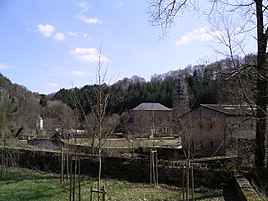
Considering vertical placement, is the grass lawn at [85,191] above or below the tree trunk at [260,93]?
below

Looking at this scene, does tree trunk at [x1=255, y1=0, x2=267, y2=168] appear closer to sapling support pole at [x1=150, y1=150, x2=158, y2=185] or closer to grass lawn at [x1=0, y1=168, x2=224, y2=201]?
grass lawn at [x1=0, y1=168, x2=224, y2=201]

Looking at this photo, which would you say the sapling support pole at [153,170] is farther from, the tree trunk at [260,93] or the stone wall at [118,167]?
the tree trunk at [260,93]

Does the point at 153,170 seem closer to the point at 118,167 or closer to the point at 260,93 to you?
the point at 118,167

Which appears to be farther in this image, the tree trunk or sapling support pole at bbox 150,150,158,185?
sapling support pole at bbox 150,150,158,185

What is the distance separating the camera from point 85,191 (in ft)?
45.2

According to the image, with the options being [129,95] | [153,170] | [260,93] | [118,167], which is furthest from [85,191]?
[129,95]

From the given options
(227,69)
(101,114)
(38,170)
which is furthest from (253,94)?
(38,170)

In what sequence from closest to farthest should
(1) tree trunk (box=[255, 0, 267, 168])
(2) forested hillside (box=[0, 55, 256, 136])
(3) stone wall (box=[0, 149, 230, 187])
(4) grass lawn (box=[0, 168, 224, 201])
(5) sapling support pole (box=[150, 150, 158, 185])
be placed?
(4) grass lawn (box=[0, 168, 224, 201]), (1) tree trunk (box=[255, 0, 267, 168]), (2) forested hillside (box=[0, 55, 256, 136]), (3) stone wall (box=[0, 149, 230, 187]), (5) sapling support pole (box=[150, 150, 158, 185])

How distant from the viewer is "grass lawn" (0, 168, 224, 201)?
40.9ft

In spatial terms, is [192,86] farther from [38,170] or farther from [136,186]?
[136,186]

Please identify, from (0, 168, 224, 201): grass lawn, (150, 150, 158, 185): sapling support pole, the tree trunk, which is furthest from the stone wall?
the tree trunk

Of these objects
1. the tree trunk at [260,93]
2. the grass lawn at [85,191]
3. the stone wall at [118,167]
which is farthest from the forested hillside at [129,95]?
the grass lawn at [85,191]

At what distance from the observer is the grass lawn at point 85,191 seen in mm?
12453

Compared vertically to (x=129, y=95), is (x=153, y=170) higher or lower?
lower
